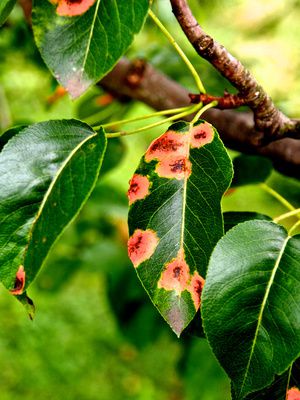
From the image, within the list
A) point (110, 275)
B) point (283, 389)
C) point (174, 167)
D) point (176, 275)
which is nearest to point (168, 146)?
point (174, 167)

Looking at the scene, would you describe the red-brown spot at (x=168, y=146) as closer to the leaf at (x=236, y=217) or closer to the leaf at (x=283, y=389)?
the leaf at (x=236, y=217)

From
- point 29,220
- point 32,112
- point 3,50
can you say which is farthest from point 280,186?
point 32,112

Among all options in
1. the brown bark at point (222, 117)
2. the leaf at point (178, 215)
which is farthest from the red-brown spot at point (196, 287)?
the brown bark at point (222, 117)

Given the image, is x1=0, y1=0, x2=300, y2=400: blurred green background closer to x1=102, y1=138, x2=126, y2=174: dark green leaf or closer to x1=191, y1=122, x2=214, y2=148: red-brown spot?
x1=102, y1=138, x2=126, y2=174: dark green leaf

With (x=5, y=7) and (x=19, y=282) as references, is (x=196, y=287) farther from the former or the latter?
(x=5, y=7)

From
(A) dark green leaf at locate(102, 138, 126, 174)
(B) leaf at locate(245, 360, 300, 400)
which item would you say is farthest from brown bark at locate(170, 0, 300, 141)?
(A) dark green leaf at locate(102, 138, 126, 174)

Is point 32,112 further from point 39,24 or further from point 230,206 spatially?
point 39,24
